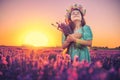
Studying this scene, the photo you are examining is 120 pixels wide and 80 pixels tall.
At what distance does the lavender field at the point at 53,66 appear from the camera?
2.06 meters

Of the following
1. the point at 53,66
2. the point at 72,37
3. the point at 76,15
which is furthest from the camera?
the point at 76,15

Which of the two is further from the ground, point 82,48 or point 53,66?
point 82,48

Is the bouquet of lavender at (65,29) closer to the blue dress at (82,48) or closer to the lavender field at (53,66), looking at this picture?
the blue dress at (82,48)

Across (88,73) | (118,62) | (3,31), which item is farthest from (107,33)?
(88,73)

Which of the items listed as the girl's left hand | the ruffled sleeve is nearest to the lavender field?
the girl's left hand

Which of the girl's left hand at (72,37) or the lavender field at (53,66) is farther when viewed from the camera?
the girl's left hand at (72,37)

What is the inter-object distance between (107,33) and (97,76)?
5.00 feet

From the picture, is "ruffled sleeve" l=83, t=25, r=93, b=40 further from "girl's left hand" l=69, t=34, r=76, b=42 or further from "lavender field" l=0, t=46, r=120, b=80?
"lavender field" l=0, t=46, r=120, b=80

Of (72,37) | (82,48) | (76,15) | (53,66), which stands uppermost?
(76,15)

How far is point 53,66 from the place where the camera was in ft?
7.75

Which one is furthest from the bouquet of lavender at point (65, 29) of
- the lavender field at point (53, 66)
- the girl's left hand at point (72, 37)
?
the lavender field at point (53, 66)

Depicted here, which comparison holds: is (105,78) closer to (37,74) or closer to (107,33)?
(37,74)

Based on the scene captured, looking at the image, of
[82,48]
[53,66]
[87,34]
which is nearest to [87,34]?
[87,34]

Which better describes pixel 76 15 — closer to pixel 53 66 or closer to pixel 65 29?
pixel 65 29
